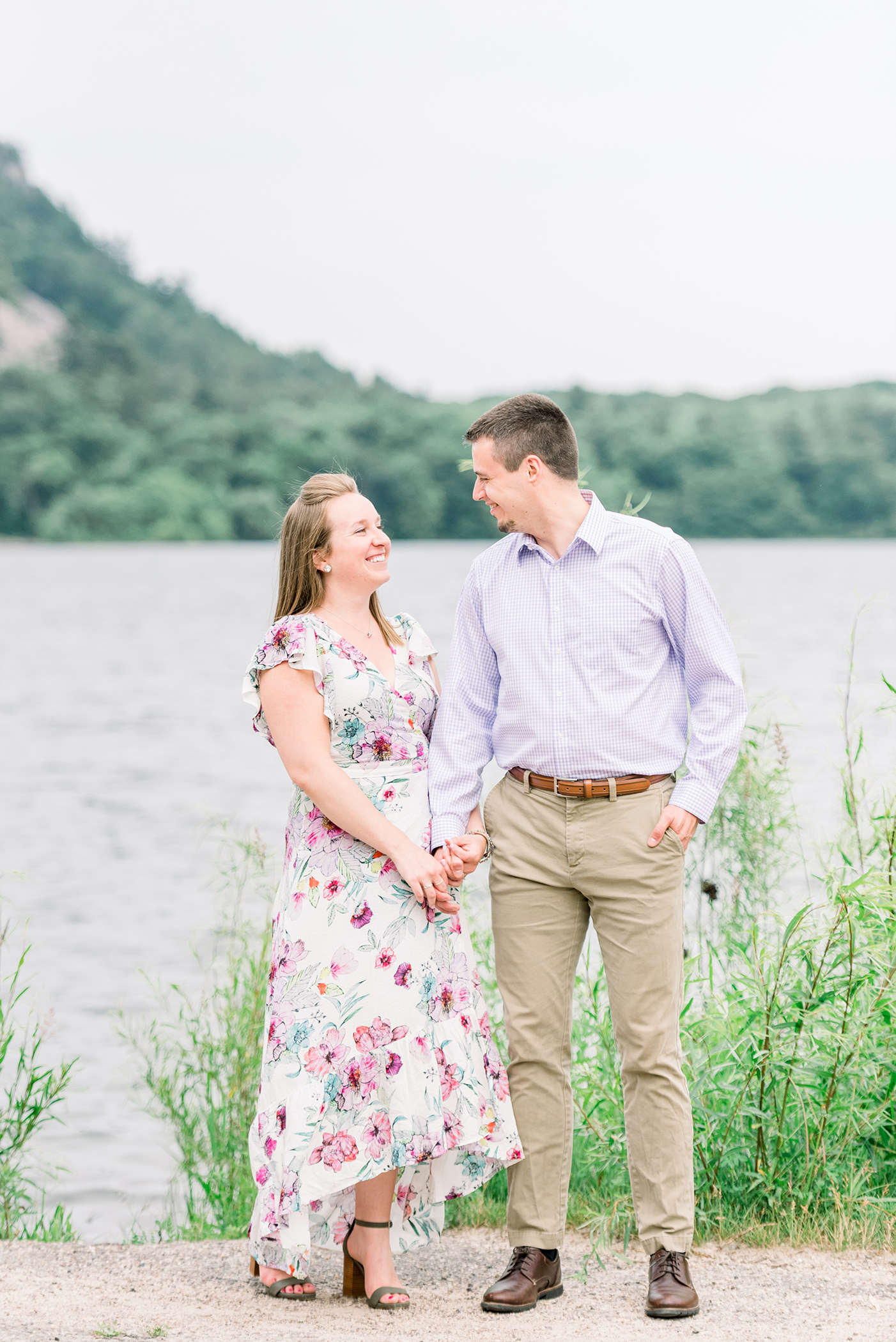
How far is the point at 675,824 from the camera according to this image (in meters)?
3.30

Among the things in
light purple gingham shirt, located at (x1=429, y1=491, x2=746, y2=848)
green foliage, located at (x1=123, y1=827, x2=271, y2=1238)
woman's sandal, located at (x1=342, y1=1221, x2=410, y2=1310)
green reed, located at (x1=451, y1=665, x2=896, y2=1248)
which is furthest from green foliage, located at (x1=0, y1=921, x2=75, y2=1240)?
light purple gingham shirt, located at (x1=429, y1=491, x2=746, y2=848)

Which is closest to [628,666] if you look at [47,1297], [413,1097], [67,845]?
[413,1097]

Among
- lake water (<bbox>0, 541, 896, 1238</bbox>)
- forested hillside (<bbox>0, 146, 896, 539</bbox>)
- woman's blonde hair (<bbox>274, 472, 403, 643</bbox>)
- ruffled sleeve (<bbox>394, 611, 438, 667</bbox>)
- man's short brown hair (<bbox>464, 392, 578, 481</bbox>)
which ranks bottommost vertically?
lake water (<bbox>0, 541, 896, 1238</bbox>)

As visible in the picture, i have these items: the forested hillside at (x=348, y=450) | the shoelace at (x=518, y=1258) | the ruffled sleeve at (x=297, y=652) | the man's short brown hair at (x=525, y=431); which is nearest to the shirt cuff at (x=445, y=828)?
the ruffled sleeve at (x=297, y=652)

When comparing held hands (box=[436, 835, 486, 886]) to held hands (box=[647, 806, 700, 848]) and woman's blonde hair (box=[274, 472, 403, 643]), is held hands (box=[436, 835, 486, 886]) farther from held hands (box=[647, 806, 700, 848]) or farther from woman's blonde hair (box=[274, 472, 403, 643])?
woman's blonde hair (box=[274, 472, 403, 643])

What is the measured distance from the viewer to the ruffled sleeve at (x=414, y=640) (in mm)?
3648

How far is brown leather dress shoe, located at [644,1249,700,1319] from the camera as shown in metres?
3.28

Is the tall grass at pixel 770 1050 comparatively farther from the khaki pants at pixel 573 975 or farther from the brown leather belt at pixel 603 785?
the brown leather belt at pixel 603 785

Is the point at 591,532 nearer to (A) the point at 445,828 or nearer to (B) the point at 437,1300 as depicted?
(A) the point at 445,828

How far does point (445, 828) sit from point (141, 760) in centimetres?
1702

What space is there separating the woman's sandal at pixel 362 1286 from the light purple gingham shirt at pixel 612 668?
97 centimetres

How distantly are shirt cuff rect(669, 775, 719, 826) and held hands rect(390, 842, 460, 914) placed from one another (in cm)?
58

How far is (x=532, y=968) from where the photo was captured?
136 inches

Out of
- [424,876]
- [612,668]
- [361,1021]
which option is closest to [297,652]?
[424,876]
